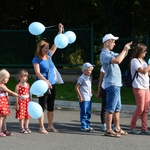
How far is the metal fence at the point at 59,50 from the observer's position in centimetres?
1770

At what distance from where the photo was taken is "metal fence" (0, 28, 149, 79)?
17.7 m

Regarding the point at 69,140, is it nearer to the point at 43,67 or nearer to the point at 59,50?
the point at 43,67

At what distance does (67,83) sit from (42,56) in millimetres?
8483

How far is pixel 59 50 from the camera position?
18.3 m

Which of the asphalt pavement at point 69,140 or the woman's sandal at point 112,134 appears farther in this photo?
the woman's sandal at point 112,134

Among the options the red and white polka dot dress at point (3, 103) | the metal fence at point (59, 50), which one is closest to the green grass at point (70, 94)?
the metal fence at point (59, 50)

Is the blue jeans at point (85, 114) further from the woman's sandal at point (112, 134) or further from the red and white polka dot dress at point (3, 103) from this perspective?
the red and white polka dot dress at point (3, 103)

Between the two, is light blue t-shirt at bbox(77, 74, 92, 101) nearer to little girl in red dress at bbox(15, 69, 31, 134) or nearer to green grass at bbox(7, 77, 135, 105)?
little girl in red dress at bbox(15, 69, 31, 134)

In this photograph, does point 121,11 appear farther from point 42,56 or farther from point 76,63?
point 42,56

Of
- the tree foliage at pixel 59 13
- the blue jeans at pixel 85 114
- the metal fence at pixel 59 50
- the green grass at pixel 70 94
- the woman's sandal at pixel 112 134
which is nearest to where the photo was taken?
the woman's sandal at pixel 112 134

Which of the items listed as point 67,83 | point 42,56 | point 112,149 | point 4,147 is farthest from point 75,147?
point 67,83

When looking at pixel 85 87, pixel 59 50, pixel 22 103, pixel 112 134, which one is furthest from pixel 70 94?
pixel 112 134

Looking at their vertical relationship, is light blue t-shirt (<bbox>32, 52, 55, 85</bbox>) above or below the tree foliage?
below

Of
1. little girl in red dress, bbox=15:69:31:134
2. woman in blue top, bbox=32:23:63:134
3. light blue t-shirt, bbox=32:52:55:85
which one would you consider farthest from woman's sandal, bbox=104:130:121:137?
little girl in red dress, bbox=15:69:31:134
